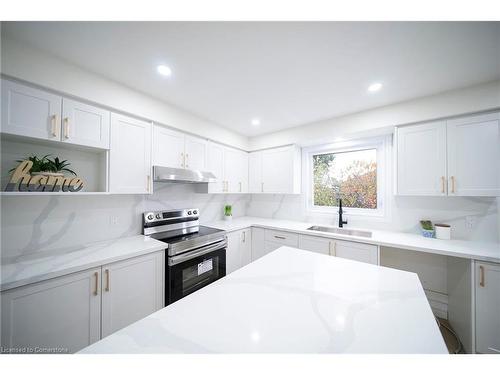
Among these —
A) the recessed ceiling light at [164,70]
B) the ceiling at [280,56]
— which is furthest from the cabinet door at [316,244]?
the recessed ceiling light at [164,70]

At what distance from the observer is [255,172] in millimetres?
3326

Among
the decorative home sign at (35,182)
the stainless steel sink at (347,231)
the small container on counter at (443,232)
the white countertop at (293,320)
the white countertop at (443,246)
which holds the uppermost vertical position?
the decorative home sign at (35,182)

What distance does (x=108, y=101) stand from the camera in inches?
66.0

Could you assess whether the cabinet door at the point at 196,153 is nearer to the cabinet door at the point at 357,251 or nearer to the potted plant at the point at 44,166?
the potted plant at the point at 44,166

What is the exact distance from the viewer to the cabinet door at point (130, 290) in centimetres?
143

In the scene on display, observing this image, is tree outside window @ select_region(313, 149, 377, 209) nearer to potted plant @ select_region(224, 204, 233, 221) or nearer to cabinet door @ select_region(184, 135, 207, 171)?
potted plant @ select_region(224, 204, 233, 221)

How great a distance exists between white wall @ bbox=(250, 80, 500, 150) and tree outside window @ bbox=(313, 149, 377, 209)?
1.34ft

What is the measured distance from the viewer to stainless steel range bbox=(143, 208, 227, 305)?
1.80 meters

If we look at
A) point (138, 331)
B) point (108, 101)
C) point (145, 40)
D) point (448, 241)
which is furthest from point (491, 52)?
point (108, 101)

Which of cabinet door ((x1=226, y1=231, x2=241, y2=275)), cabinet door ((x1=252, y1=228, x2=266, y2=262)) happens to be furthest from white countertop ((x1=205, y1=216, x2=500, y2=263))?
cabinet door ((x1=226, y1=231, x2=241, y2=275))

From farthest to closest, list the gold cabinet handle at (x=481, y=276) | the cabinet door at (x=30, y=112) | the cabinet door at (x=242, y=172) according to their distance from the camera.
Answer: the cabinet door at (x=242, y=172) → the gold cabinet handle at (x=481, y=276) → the cabinet door at (x=30, y=112)

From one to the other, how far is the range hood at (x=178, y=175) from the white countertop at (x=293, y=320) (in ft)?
4.68

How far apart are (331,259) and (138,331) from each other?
3.75ft

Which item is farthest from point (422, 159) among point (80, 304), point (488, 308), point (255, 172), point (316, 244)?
point (80, 304)
